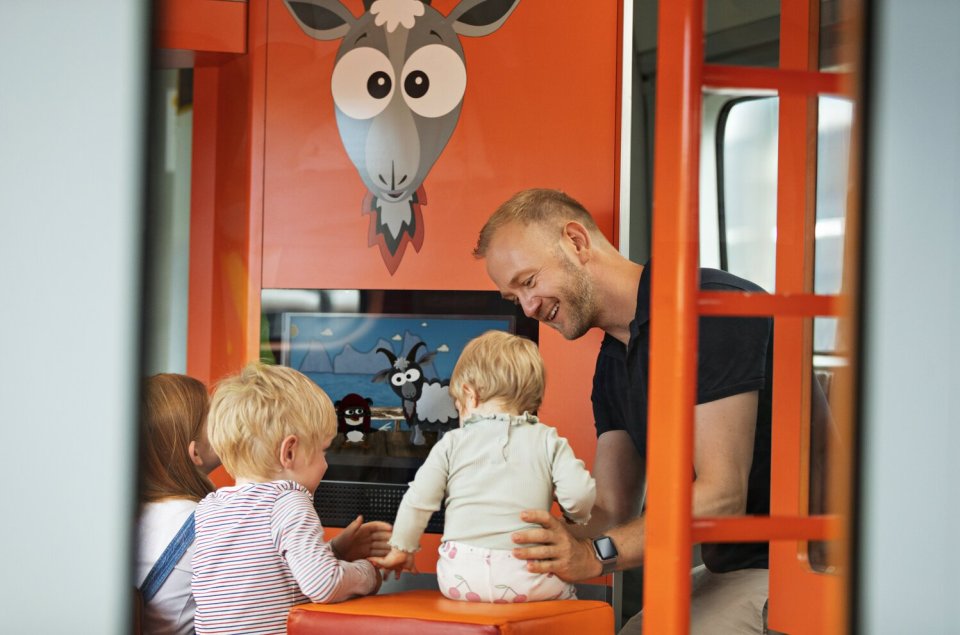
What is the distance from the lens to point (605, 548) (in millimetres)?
2750

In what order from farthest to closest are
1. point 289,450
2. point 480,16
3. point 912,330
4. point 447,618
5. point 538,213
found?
point 480,16
point 538,213
point 289,450
point 447,618
point 912,330

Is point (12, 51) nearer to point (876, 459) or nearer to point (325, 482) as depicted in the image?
point (876, 459)

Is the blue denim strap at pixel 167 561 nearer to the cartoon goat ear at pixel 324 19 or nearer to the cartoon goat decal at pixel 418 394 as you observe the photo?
the cartoon goat decal at pixel 418 394

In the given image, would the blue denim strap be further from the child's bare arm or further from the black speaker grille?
the black speaker grille

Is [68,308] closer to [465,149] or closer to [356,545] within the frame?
[356,545]

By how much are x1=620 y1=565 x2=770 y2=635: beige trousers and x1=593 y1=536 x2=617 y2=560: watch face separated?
521mm

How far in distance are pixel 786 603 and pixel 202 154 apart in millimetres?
2778

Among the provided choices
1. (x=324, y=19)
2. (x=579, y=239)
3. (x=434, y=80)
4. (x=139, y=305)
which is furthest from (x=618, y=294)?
(x=139, y=305)

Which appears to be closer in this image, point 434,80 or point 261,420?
point 261,420

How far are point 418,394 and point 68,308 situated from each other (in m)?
2.41

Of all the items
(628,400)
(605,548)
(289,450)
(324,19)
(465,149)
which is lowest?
(605,548)

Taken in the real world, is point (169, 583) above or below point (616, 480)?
below

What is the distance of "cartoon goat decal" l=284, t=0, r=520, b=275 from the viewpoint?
3842 mm

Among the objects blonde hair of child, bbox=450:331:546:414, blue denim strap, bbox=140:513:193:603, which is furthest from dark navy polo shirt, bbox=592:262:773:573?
blue denim strap, bbox=140:513:193:603
